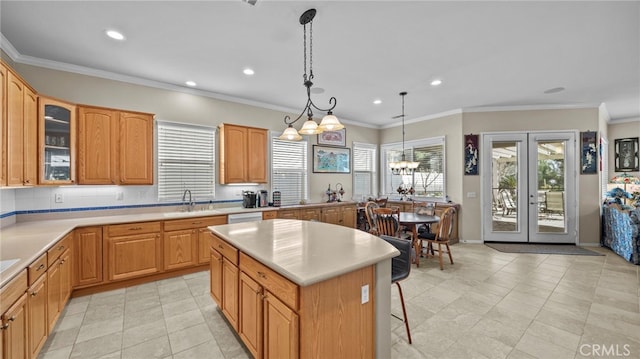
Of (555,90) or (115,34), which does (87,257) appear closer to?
(115,34)

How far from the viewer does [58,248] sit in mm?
2422

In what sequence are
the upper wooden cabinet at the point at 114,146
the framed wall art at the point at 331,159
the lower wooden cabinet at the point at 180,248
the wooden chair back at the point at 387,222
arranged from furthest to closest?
the framed wall art at the point at 331,159, the wooden chair back at the point at 387,222, the lower wooden cabinet at the point at 180,248, the upper wooden cabinet at the point at 114,146

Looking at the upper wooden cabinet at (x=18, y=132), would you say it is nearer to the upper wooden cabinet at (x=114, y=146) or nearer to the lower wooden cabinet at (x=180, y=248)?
the upper wooden cabinet at (x=114, y=146)

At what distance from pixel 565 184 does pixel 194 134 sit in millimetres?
7436

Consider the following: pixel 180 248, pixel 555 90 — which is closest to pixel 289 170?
pixel 180 248

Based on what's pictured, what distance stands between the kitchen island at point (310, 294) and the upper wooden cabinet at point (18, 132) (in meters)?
2.20

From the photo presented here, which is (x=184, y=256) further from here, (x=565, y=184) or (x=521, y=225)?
(x=565, y=184)

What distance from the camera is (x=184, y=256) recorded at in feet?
12.0

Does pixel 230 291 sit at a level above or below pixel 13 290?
below

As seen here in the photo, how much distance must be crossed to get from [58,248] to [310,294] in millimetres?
2650

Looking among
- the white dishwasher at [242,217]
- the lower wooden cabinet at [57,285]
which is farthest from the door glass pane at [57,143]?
the white dishwasher at [242,217]

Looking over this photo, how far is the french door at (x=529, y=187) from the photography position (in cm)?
530

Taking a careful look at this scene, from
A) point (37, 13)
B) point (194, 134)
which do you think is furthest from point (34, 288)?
point (194, 134)

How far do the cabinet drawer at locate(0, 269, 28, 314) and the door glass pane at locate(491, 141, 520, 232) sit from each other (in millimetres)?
6942
